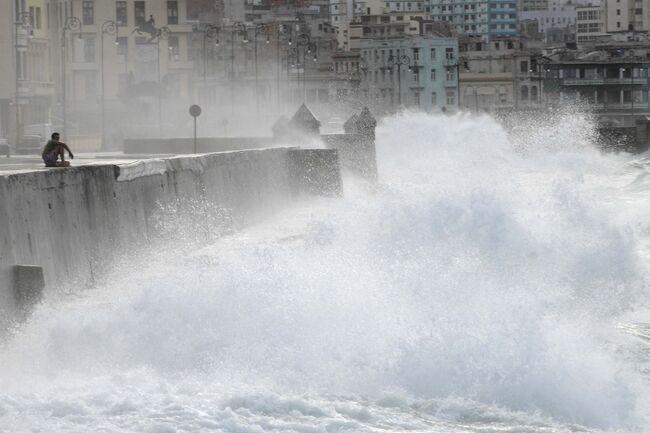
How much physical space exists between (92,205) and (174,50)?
73.2 metres

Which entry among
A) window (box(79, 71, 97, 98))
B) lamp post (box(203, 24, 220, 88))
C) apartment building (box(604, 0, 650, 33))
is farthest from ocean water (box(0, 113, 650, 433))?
apartment building (box(604, 0, 650, 33))

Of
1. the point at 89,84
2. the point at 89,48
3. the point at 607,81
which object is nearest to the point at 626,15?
the point at 607,81

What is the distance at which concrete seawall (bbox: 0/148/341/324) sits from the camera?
14164 millimetres

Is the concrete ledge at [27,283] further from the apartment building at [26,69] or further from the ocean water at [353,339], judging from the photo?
the apartment building at [26,69]

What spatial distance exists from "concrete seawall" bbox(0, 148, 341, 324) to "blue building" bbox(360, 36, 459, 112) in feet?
351

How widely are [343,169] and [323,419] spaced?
2711 cm

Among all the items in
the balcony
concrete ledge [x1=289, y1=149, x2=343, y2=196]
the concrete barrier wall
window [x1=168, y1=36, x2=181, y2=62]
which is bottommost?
concrete ledge [x1=289, y1=149, x2=343, y2=196]

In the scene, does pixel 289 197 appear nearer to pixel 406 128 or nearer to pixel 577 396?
pixel 577 396

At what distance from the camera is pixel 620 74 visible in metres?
135

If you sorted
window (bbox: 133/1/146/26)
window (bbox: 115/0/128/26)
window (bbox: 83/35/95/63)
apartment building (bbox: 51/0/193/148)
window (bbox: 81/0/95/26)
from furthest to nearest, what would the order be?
window (bbox: 133/1/146/26), window (bbox: 115/0/128/26), window (bbox: 81/0/95/26), window (bbox: 83/35/95/63), apartment building (bbox: 51/0/193/148)

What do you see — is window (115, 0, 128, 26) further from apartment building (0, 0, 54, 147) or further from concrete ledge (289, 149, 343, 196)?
concrete ledge (289, 149, 343, 196)

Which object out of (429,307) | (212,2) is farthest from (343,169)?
(212,2)

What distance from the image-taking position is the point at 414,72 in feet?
440

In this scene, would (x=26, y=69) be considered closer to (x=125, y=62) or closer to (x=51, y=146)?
(x=125, y=62)
